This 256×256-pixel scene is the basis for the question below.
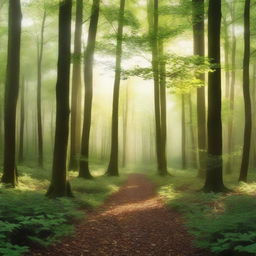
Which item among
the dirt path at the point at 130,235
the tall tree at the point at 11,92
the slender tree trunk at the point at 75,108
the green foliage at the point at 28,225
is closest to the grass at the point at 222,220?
the dirt path at the point at 130,235

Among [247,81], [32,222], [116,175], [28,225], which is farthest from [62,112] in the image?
[116,175]

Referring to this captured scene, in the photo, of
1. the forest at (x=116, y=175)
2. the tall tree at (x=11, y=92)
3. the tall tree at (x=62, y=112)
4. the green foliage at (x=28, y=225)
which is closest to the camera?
the green foliage at (x=28, y=225)

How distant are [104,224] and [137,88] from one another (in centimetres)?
3192

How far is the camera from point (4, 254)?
14.4 feet

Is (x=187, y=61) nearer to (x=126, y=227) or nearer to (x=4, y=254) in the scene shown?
(x=126, y=227)

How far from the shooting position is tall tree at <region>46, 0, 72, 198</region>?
10.9 meters

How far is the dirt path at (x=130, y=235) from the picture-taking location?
6238 mm

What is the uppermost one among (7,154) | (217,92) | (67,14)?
(67,14)

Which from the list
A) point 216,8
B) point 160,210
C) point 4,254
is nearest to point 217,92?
point 216,8

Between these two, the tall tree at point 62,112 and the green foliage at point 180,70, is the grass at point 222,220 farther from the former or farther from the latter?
the green foliage at point 180,70

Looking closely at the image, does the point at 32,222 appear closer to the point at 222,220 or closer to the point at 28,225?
the point at 28,225

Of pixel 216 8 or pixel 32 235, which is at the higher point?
pixel 216 8

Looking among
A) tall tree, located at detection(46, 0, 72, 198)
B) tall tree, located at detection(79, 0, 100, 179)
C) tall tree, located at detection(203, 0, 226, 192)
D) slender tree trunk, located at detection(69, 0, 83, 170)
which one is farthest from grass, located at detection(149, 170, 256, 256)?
slender tree trunk, located at detection(69, 0, 83, 170)

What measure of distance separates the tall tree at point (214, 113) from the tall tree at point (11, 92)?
754 centimetres
